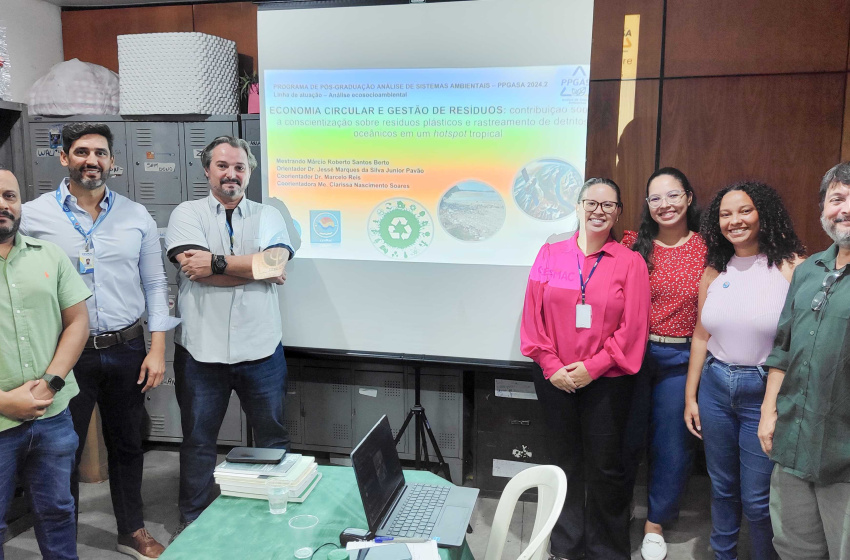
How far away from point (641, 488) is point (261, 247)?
2.42 meters

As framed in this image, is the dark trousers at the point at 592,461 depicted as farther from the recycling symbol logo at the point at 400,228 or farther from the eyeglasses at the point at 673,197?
the recycling symbol logo at the point at 400,228

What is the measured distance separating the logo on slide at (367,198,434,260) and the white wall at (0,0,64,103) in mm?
2603

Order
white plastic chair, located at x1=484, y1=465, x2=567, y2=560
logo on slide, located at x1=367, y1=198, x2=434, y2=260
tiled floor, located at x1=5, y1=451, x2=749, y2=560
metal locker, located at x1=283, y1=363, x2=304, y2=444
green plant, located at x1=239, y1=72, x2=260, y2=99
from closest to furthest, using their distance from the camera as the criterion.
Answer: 1. white plastic chair, located at x1=484, y1=465, x2=567, y2=560
2. tiled floor, located at x1=5, y1=451, x2=749, y2=560
3. logo on slide, located at x1=367, y1=198, x2=434, y2=260
4. metal locker, located at x1=283, y1=363, x2=304, y2=444
5. green plant, located at x1=239, y1=72, x2=260, y2=99

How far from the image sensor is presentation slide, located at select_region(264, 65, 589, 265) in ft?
8.96

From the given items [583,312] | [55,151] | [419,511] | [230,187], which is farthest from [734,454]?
[55,151]

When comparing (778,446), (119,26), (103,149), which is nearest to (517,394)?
(778,446)

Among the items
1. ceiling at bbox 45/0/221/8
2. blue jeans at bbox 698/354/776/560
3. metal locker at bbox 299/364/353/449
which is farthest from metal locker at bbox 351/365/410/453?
ceiling at bbox 45/0/221/8

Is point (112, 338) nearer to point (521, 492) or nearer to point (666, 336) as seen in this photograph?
point (521, 492)

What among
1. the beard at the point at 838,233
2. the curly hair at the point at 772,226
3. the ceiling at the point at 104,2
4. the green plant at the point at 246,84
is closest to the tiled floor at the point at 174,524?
the curly hair at the point at 772,226

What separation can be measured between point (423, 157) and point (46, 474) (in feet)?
6.54

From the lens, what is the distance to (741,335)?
214 cm

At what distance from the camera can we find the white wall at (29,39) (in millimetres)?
3652

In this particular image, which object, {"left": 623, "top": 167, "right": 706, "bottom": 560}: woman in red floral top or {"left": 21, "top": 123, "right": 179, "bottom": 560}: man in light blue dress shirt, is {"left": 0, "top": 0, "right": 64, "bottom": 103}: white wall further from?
{"left": 623, "top": 167, "right": 706, "bottom": 560}: woman in red floral top

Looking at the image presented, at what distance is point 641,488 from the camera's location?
128 inches
